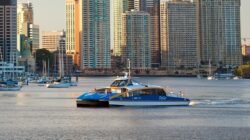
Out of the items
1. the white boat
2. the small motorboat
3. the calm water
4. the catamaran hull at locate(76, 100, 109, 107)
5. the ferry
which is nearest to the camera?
the calm water

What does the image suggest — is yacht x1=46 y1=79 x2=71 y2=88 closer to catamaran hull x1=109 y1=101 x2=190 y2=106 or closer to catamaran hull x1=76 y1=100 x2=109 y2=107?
catamaran hull x1=76 y1=100 x2=109 y2=107

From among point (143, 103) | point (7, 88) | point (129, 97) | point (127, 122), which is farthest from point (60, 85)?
point (127, 122)

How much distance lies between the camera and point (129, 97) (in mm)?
90688

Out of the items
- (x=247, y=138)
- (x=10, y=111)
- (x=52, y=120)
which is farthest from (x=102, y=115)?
(x=247, y=138)

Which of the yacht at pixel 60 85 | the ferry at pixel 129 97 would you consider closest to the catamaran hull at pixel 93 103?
the ferry at pixel 129 97

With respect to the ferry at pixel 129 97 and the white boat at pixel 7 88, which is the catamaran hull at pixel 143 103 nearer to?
the ferry at pixel 129 97

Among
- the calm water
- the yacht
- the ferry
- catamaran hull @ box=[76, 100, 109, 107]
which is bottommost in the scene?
the yacht

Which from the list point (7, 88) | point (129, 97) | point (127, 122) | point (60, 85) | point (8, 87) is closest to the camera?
point (127, 122)

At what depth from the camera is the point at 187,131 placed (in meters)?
65.0

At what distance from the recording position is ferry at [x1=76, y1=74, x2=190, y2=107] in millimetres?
90500

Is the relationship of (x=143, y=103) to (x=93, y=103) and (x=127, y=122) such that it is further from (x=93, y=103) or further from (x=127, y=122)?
(x=127, y=122)

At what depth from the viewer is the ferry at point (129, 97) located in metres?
90.5

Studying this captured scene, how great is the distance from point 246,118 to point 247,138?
18356mm

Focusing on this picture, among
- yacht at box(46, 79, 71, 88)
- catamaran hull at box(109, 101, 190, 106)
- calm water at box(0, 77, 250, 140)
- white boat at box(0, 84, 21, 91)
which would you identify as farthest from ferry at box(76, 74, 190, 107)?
yacht at box(46, 79, 71, 88)
